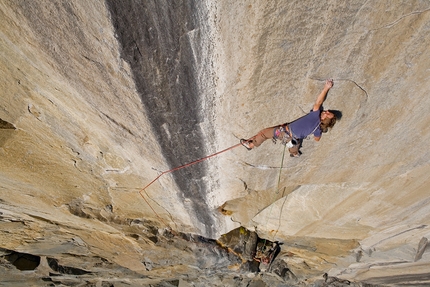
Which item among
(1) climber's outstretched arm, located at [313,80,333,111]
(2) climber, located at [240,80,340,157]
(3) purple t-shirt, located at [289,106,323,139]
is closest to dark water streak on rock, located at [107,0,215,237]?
(2) climber, located at [240,80,340,157]

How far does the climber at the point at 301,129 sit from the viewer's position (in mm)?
2281

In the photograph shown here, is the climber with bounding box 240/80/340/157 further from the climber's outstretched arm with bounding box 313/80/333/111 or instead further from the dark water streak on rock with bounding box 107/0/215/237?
the dark water streak on rock with bounding box 107/0/215/237

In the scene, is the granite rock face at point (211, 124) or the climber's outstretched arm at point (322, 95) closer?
the granite rock face at point (211, 124)

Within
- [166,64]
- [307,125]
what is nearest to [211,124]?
[166,64]

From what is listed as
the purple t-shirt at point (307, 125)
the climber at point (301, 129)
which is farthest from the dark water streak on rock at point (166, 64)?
the purple t-shirt at point (307, 125)

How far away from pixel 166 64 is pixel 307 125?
1.25 meters

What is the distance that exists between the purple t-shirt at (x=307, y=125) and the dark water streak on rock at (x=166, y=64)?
2.76 feet

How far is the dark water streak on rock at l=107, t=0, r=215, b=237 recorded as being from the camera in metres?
1.79

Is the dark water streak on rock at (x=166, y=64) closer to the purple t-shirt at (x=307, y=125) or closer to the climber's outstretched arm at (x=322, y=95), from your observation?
the purple t-shirt at (x=307, y=125)

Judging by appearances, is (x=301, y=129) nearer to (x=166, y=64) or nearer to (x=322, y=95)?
(x=322, y=95)

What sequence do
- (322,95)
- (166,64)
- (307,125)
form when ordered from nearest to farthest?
(166,64), (322,95), (307,125)

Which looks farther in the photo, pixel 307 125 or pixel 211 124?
pixel 211 124

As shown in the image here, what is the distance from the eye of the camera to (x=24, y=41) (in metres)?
2.02

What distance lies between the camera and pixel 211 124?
2.57m
